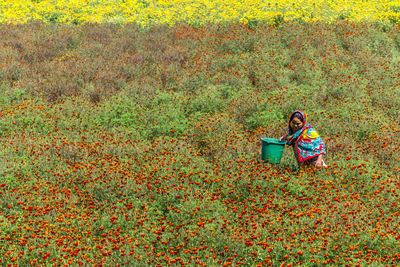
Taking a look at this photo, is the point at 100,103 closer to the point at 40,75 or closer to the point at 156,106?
the point at 156,106

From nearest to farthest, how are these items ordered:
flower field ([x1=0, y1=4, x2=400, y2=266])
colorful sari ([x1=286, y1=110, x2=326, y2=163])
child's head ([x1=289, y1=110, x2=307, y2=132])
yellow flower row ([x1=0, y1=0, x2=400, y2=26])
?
1. flower field ([x1=0, y1=4, x2=400, y2=266])
2. colorful sari ([x1=286, y1=110, x2=326, y2=163])
3. child's head ([x1=289, y1=110, x2=307, y2=132])
4. yellow flower row ([x1=0, y1=0, x2=400, y2=26])

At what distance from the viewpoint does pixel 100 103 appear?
8.24 meters

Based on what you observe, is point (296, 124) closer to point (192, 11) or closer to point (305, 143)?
point (305, 143)

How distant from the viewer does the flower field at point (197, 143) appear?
4.00m

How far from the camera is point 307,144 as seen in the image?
5.39 m

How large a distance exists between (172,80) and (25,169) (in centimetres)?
462

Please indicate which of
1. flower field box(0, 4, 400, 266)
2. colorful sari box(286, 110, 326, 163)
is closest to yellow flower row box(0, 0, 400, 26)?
flower field box(0, 4, 400, 266)

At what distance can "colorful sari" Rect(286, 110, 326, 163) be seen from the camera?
5.37 m

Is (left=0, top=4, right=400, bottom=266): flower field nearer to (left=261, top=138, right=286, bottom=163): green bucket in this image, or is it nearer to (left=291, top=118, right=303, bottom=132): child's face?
(left=261, top=138, right=286, bottom=163): green bucket

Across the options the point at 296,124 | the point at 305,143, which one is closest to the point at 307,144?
the point at 305,143

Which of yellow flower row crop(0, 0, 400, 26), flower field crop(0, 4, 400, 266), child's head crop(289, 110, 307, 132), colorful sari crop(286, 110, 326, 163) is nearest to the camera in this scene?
flower field crop(0, 4, 400, 266)

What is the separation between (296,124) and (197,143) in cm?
182

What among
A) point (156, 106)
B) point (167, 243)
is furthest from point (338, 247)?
point (156, 106)

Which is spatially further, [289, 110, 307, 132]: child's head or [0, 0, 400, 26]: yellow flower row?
[0, 0, 400, 26]: yellow flower row
